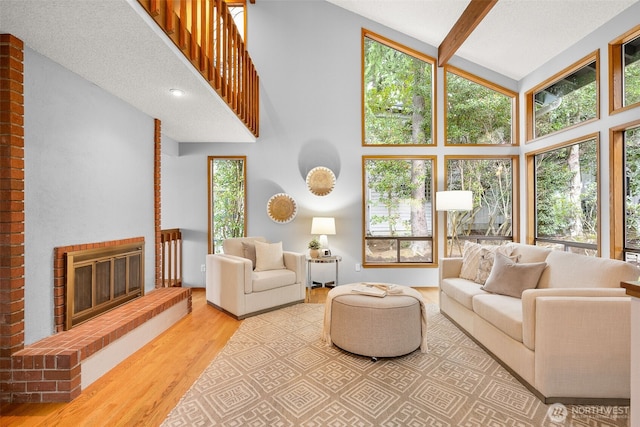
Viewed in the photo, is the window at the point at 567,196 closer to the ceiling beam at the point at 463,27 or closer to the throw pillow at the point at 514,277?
the throw pillow at the point at 514,277

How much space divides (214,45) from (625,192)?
443 cm

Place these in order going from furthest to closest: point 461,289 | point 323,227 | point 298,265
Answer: point 323,227
point 298,265
point 461,289

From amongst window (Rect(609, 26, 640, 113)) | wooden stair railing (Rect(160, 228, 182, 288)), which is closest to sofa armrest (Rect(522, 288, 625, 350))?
window (Rect(609, 26, 640, 113))

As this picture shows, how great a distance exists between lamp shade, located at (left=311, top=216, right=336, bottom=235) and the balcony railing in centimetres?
160

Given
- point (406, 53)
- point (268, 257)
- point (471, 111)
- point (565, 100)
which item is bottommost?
point (268, 257)

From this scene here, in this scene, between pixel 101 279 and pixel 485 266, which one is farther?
pixel 485 266

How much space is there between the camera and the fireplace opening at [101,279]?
2422mm

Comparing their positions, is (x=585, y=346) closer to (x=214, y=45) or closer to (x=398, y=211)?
(x=398, y=211)

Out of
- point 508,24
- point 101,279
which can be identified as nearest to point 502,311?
point 101,279

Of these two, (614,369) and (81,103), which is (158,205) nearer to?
(81,103)

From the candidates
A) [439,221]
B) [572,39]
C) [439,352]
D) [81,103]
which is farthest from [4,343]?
[572,39]

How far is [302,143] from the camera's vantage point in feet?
16.0

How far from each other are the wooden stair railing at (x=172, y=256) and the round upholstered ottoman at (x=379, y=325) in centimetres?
298

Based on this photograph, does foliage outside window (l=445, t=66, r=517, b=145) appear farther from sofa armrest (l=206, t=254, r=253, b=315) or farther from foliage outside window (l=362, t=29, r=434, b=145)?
sofa armrest (l=206, t=254, r=253, b=315)
